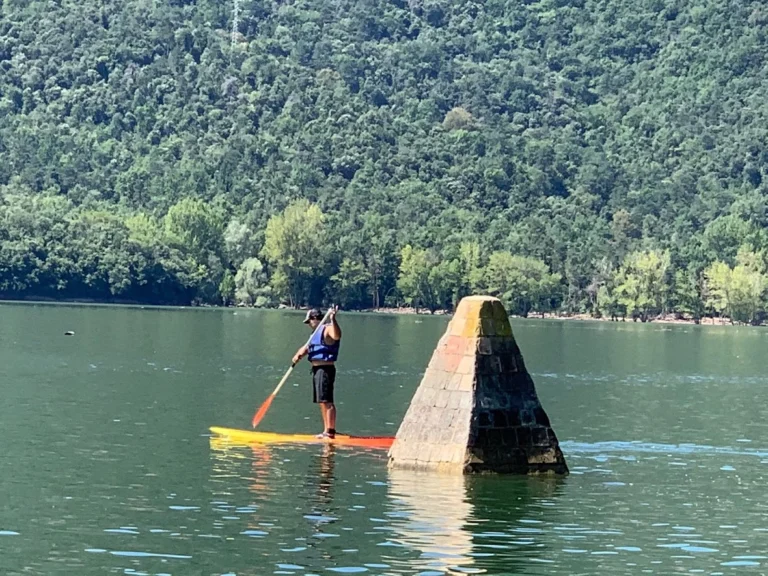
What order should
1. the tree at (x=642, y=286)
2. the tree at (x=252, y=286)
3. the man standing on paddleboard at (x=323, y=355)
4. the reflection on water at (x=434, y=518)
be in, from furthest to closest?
the tree at (x=642, y=286)
the tree at (x=252, y=286)
the man standing on paddleboard at (x=323, y=355)
the reflection on water at (x=434, y=518)

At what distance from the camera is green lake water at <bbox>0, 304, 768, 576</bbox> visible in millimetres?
22797

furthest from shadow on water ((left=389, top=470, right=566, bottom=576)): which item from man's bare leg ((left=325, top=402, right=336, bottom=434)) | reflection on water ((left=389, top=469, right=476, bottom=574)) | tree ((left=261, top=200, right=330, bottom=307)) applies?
tree ((left=261, top=200, right=330, bottom=307))

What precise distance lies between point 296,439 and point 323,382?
1.59m

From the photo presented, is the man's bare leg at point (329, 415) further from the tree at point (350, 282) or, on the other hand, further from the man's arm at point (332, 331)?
the tree at point (350, 282)

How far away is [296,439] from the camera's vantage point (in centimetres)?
3541

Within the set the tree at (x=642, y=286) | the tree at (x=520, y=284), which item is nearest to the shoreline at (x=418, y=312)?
the tree at (x=520, y=284)

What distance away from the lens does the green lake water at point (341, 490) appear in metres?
22.8

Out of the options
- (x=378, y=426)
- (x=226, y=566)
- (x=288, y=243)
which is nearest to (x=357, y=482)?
(x=226, y=566)

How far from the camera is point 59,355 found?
230 ft

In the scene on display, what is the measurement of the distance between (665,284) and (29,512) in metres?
171

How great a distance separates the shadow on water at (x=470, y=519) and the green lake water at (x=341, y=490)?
1.9 inches

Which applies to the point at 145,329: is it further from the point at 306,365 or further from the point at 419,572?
the point at 419,572

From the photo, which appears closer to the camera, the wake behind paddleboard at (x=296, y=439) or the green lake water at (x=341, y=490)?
the green lake water at (x=341, y=490)

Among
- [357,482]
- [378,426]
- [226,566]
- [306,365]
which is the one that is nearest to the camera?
[226,566]
